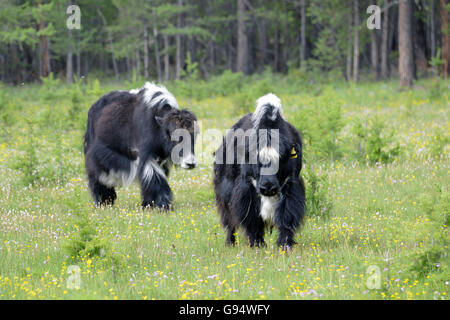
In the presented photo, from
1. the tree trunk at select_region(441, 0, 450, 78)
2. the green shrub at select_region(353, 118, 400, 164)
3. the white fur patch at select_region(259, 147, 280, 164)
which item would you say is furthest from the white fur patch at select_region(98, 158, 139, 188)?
the tree trunk at select_region(441, 0, 450, 78)

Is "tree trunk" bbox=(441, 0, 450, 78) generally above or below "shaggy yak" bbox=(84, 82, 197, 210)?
above

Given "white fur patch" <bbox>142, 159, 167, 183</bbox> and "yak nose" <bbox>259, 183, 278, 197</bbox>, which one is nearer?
"yak nose" <bbox>259, 183, 278, 197</bbox>

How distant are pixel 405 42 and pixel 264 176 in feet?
69.2

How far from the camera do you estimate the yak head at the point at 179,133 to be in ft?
28.8

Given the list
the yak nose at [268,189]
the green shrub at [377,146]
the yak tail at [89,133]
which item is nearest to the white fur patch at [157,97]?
the yak tail at [89,133]

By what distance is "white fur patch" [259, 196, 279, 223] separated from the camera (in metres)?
6.40

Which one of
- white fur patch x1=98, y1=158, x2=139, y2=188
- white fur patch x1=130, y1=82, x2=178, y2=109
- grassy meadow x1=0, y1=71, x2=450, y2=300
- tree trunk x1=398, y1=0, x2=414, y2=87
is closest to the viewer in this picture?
grassy meadow x1=0, y1=71, x2=450, y2=300

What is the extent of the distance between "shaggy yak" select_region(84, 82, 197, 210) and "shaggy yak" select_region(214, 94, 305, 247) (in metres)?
2.06

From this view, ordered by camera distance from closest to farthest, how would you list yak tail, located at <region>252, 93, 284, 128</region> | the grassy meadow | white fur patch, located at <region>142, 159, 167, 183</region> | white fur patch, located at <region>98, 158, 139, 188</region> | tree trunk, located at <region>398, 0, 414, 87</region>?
the grassy meadow < yak tail, located at <region>252, 93, 284, 128</region> < white fur patch, located at <region>142, 159, 167, 183</region> < white fur patch, located at <region>98, 158, 139, 188</region> < tree trunk, located at <region>398, 0, 414, 87</region>

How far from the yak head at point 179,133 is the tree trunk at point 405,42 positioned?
729 inches

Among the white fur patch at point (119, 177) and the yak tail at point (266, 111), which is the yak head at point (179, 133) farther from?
the yak tail at point (266, 111)

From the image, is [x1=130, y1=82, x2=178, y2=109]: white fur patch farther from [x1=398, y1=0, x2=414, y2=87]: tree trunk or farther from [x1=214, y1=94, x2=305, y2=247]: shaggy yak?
[x1=398, y1=0, x2=414, y2=87]: tree trunk
